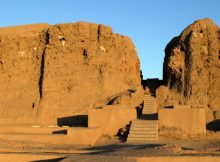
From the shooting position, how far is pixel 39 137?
11.8 meters

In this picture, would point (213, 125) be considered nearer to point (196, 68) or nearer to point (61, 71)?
point (196, 68)

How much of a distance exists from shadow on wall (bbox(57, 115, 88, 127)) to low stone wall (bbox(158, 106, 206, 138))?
5.10 m

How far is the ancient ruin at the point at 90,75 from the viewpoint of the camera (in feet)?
54.4

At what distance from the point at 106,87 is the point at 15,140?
21.7 feet

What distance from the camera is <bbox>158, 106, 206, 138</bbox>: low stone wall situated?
12.2 metres

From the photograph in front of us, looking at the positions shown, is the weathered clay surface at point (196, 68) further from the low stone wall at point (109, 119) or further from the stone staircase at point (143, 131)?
the stone staircase at point (143, 131)

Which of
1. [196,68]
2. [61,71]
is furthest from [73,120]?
[196,68]

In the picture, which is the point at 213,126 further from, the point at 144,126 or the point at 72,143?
the point at 72,143

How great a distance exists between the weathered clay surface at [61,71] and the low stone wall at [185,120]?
536cm

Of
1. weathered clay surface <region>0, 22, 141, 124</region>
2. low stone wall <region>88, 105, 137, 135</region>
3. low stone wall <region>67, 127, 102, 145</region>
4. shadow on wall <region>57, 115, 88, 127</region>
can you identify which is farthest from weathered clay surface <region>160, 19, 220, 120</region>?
low stone wall <region>67, 127, 102, 145</region>

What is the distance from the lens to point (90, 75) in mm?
17859

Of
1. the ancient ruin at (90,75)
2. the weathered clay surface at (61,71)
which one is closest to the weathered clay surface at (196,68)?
the ancient ruin at (90,75)

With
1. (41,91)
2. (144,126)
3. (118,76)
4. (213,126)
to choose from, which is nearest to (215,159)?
(144,126)

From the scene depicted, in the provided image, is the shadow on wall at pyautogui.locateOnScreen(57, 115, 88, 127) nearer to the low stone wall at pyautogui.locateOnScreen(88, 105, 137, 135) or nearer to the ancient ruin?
the ancient ruin
